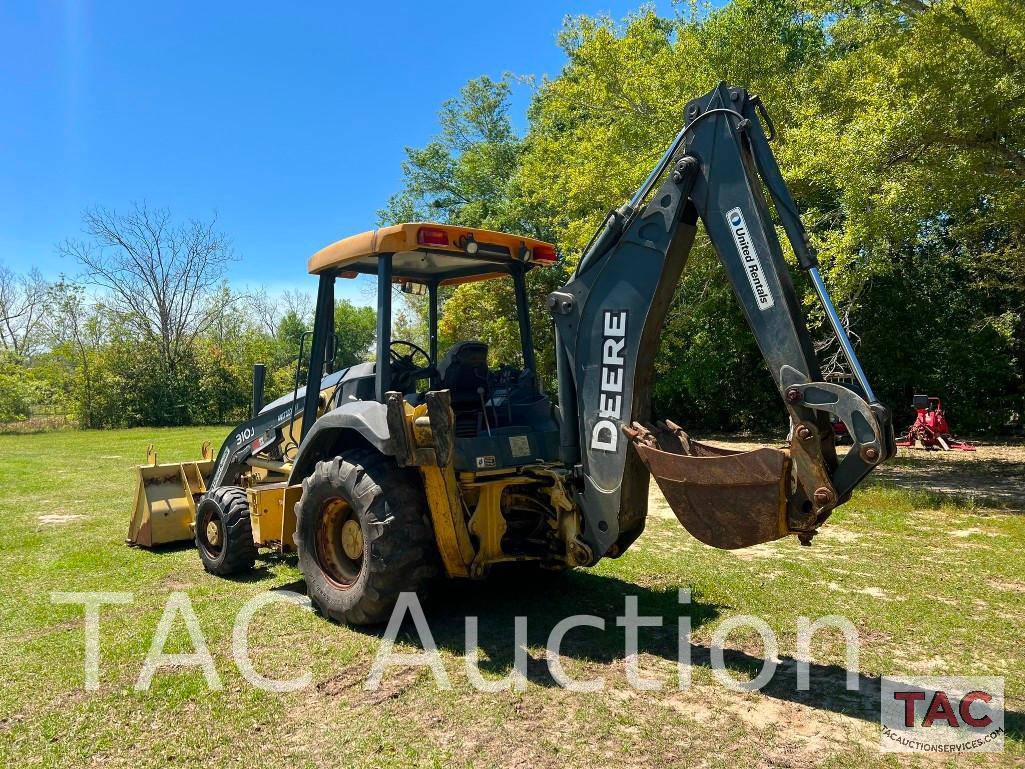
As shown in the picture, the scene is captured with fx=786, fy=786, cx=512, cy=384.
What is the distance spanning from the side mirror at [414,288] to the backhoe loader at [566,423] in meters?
0.03

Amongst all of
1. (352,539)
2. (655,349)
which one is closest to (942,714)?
(655,349)

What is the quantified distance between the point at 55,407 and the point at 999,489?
3388 centimetres

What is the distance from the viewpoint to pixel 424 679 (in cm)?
431

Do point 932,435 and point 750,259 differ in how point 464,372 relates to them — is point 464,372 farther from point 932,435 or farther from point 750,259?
point 932,435

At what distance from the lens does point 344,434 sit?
5785mm

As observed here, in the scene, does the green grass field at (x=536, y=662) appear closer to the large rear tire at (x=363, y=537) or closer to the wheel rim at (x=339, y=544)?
the large rear tire at (x=363, y=537)

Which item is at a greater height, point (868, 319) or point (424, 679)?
point (868, 319)

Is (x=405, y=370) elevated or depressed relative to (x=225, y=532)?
elevated

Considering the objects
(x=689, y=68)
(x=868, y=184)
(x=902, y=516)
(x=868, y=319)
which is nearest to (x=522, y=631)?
(x=902, y=516)

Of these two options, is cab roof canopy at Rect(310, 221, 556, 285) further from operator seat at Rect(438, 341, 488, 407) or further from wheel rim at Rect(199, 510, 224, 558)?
wheel rim at Rect(199, 510, 224, 558)

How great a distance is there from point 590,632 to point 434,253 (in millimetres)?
2820

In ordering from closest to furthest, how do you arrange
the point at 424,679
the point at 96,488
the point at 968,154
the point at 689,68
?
1. the point at 424,679
2. the point at 968,154
3. the point at 96,488
4. the point at 689,68

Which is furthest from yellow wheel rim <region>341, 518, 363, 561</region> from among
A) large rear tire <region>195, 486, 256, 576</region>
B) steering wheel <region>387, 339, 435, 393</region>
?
large rear tire <region>195, 486, 256, 576</region>

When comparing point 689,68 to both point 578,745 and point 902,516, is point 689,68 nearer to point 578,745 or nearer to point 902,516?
point 902,516
